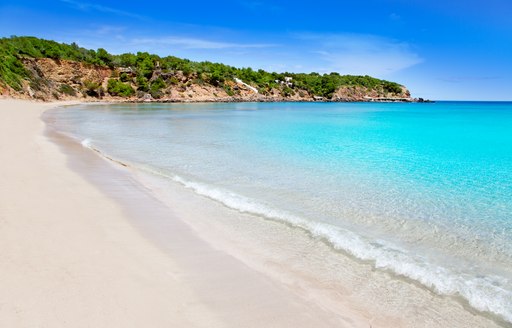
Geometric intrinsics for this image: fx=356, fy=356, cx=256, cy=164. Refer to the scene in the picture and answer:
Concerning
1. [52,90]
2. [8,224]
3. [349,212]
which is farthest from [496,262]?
[52,90]

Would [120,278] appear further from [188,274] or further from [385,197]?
[385,197]

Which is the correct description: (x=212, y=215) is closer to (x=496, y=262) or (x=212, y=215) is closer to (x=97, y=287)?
(x=97, y=287)

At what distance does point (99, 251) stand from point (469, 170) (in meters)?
10.4

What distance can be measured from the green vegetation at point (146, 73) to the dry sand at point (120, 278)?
49.0 metres

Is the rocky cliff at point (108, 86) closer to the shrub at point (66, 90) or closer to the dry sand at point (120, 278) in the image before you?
the shrub at point (66, 90)

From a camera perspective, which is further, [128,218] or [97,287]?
[128,218]

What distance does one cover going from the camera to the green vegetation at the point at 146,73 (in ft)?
190

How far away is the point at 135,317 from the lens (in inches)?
119

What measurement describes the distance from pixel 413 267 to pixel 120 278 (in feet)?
11.2

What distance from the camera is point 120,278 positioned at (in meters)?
3.67

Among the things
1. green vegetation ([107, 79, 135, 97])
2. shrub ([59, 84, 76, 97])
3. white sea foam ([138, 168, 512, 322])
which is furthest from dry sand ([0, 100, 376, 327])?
green vegetation ([107, 79, 135, 97])

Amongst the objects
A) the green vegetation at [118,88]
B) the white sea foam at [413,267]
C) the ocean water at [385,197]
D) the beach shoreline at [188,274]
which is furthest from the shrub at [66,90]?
the white sea foam at [413,267]

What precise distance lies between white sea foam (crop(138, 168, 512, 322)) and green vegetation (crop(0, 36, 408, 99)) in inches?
1999

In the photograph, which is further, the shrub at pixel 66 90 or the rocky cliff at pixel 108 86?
the shrub at pixel 66 90
